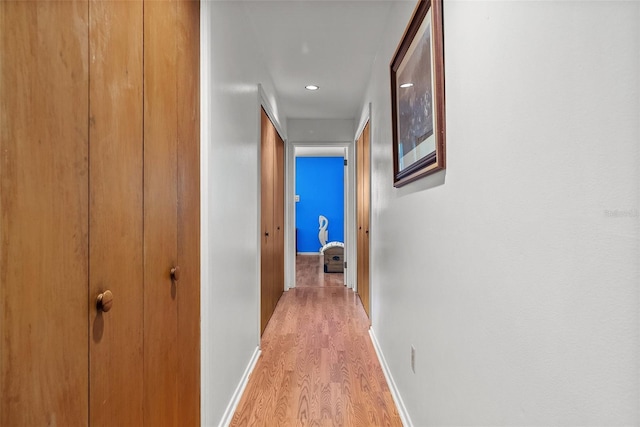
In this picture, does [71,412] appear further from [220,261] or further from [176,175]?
[220,261]

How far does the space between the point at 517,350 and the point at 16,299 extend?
97cm

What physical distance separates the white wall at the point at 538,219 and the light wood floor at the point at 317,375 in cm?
72

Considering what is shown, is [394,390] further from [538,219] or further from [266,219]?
[266,219]

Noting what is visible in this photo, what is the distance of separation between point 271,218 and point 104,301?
2690 millimetres

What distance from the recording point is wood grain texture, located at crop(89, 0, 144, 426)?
2.54 feet

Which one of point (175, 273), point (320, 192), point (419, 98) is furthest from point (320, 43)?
point (320, 192)

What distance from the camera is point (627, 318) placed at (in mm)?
486

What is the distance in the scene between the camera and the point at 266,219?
125 inches

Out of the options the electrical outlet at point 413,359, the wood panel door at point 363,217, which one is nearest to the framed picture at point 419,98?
the electrical outlet at point 413,359

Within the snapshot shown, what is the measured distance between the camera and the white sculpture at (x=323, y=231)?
26.5 ft

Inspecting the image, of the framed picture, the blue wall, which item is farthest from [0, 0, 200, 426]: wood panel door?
the blue wall

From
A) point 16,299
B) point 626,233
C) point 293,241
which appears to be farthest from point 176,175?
point 293,241

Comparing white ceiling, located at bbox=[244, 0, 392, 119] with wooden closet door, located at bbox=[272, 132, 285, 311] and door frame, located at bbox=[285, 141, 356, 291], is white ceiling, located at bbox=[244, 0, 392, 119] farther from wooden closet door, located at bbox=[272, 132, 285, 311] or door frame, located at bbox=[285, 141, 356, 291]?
door frame, located at bbox=[285, 141, 356, 291]

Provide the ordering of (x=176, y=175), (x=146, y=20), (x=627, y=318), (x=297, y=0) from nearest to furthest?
(x=627, y=318), (x=146, y=20), (x=176, y=175), (x=297, y=0)
